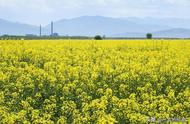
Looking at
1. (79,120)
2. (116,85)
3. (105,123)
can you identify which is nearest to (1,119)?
(79,120)

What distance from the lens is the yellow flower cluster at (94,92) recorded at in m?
11.1

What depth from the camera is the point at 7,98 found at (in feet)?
46.5

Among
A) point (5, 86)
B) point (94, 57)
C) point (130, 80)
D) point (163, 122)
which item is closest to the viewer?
point (163, 122)

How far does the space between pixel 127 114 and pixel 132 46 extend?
19.4 metres

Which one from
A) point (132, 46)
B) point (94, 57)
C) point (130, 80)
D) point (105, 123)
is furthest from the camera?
point (132, 46)

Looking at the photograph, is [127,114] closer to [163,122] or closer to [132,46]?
[163,122]

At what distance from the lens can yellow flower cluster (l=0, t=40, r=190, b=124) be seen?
1115 centimetres

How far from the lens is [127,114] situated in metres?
11.1

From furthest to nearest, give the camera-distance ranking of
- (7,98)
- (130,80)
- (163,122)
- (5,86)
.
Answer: (130,80)
(5,86)
(7,98)
(163,122)

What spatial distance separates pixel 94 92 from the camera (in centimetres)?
1495

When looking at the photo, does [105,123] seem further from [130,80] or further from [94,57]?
[94,57]

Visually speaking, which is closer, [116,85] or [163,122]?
[163,122]

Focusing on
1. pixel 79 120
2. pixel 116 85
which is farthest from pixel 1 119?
pixel 116 85

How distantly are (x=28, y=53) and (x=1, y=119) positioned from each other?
12.4 m
